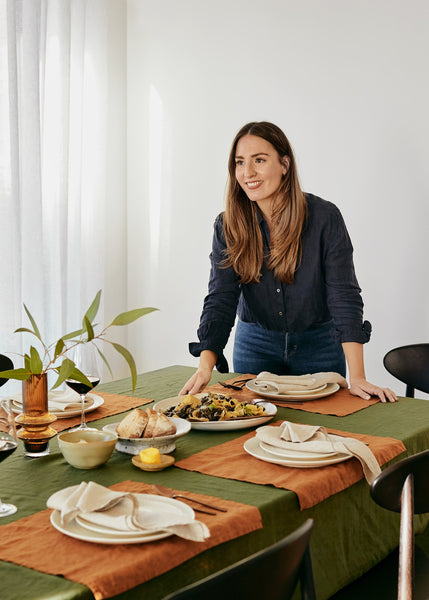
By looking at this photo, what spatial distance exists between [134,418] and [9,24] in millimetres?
2715

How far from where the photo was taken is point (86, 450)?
1.39 meters

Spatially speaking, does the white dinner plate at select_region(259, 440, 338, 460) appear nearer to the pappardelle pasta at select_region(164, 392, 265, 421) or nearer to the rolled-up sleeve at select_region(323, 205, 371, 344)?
the pappardelle pasta at select_region(164, 392, 265, 421)

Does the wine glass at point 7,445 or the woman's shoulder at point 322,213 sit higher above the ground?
the woman's shoulder at point 322,213

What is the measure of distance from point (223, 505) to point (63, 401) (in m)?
0.78

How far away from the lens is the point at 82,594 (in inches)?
37.2

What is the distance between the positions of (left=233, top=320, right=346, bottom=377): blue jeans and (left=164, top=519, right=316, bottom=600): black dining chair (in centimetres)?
141

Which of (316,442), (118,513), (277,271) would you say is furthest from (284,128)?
(118,513)

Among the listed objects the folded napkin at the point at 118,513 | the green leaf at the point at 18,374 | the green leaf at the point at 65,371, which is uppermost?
the green leaf at the point at 65,371

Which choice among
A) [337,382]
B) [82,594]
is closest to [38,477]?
[82,594]

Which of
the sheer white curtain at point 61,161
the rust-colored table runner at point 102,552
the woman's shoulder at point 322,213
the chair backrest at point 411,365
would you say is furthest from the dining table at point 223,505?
the sheer white curtain at point 61,161

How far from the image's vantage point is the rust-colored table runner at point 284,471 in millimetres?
1358

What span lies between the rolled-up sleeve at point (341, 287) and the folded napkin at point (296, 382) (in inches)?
7.5

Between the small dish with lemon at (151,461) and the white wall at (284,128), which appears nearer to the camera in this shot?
the small dish with lemon at (151,461)

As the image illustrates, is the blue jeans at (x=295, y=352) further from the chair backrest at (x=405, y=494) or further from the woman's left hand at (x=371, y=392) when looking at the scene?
the chair backrest at (x=405, y=494)
